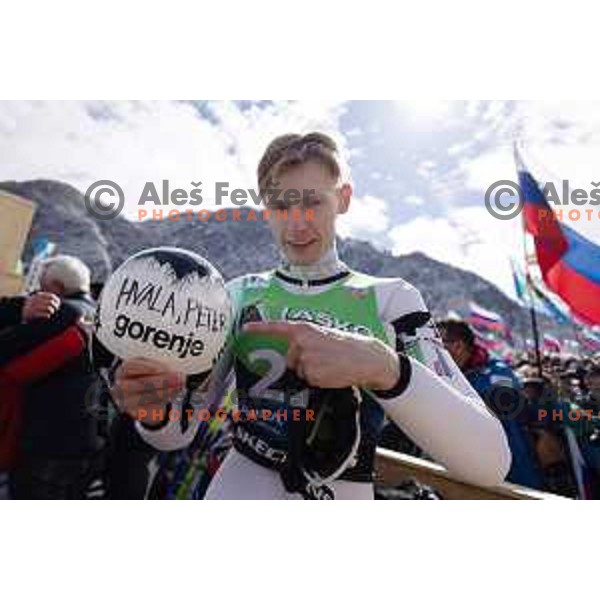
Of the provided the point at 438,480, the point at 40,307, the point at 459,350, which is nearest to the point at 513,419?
the point at 459,350

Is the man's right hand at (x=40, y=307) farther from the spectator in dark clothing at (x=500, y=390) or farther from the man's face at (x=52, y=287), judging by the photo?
the spectator in dark clothing at (x=500, y=390)

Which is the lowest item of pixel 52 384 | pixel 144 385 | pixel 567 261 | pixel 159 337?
pixel 144 385

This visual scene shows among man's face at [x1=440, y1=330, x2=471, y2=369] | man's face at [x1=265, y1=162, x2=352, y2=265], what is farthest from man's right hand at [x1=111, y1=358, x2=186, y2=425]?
man's face at [x1=440, y1=330, x2=471, y2=369]

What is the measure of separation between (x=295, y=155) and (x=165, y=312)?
497mm

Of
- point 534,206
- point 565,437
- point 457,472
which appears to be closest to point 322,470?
point 457,472

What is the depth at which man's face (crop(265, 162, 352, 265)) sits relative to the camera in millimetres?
1458

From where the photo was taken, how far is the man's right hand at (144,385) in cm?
131

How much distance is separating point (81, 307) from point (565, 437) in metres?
2.77

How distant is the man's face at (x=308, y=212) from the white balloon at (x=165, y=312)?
226mm

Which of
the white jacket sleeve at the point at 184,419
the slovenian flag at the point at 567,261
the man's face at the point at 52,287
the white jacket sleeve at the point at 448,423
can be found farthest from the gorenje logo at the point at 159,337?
the slovenian flag at the point at 567,261

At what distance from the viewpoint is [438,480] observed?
2494 mm

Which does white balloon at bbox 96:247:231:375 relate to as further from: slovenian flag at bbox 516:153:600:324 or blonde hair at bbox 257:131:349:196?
slovenian flag at bbox 516:153:600:324

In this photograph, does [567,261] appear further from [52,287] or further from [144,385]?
[144,385]

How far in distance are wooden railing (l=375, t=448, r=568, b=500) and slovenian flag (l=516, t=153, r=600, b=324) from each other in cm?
274
